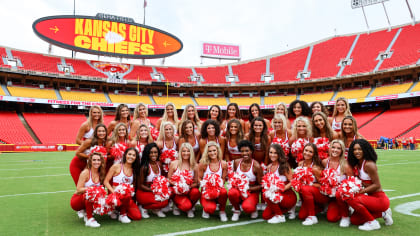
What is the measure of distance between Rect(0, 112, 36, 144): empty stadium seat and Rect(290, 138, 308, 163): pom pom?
2671 centimetres

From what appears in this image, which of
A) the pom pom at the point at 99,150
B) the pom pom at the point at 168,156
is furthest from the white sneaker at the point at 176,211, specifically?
the pom pom at the point at 99,150

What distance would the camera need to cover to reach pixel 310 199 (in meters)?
3.97

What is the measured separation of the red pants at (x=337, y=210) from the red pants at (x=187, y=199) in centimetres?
200

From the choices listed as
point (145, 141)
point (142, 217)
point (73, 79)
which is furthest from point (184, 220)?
point (73, 79)

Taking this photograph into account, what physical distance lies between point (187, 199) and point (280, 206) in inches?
57.1

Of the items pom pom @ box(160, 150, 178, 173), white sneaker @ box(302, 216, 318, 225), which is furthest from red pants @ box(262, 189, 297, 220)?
pom pom @ box(160, 150, 178, 173)

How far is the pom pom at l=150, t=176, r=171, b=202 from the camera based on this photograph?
4.24 m

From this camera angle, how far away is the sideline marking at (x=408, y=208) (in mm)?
4371

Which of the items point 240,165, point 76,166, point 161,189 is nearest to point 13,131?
point 76,166

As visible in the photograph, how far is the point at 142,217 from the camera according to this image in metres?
4.34

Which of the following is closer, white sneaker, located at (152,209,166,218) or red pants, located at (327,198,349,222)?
red pants, located at (327,198,349,222)

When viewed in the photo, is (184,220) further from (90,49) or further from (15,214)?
(90,49)

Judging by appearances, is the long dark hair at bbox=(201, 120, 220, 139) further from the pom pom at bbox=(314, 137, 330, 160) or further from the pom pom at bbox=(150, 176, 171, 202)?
the pom pom at bbox=(314, 137, 330, 160)

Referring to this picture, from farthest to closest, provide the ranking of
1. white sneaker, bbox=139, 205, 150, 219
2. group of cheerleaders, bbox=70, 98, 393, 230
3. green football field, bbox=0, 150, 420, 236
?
white sneaker, bbox=139, 205, 150, 219
group of cheerleaders, bbox=70, 98, 393, 230
green football field, bbox=0, 150, 420, 236
